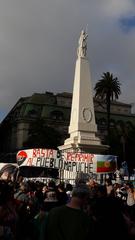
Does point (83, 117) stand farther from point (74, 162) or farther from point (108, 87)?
point (108, 87)

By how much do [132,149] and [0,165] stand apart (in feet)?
197

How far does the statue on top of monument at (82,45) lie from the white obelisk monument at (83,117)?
0.38 meters

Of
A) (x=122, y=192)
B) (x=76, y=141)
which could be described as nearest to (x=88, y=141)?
(x=76, y=141)

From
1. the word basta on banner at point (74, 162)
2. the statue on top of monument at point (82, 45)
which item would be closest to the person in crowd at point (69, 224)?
the word basta on banner at point (74, 162)

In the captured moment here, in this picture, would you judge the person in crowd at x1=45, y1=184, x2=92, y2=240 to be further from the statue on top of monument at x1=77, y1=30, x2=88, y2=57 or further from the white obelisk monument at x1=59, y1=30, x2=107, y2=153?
the statue on top of monument at x1=77, y1=30, x2=88, y2=57

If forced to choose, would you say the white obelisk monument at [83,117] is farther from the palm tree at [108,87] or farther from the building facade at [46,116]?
the building facade at [46,116]

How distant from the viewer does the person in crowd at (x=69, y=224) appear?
446 cm

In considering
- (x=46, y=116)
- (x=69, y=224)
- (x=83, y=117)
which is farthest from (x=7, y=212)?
(x=46, y=116)

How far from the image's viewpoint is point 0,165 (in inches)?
726

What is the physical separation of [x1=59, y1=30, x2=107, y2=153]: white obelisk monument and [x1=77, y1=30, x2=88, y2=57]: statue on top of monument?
0.38 meters

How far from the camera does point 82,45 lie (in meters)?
31.0

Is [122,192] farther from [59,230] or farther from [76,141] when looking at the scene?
[76,141]

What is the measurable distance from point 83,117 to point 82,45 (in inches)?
220

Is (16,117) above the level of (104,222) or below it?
above
